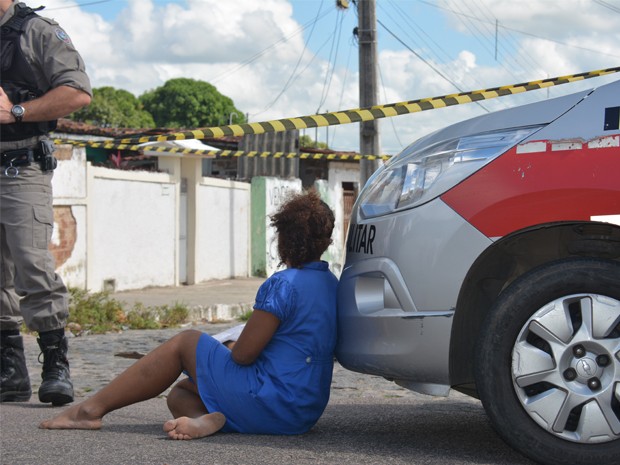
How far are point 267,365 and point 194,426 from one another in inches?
14.8

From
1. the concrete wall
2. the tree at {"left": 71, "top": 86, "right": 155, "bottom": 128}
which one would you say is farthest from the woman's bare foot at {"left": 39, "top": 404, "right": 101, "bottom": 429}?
the tree at {"left": 71, "top": 86, "right": 155, "bottom": 128}

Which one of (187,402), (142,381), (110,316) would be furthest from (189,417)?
(110,316)

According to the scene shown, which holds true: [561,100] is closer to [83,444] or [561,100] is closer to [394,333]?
[394,333]

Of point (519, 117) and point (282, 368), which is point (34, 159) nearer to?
point (282, 368)

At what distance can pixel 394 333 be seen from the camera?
12.1 ft

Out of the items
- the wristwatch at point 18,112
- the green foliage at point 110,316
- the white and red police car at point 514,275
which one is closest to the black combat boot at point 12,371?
the wristwatch at point 18,112

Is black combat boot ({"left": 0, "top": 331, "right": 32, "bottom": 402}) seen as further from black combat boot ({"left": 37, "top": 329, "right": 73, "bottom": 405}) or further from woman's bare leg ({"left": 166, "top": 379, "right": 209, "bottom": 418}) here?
woman's bare leg ({"left": 166, "top": 379, "right": 209, "bottom": 418})

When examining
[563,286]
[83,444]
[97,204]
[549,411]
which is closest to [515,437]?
[549,411]

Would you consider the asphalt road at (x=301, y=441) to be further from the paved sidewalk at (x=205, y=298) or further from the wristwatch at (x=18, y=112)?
the paved sidewalk at (x=205, y=298)

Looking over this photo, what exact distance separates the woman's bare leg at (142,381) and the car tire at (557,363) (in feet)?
4.11

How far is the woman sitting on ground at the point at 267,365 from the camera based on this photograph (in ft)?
12.8

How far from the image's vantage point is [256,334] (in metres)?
3.88

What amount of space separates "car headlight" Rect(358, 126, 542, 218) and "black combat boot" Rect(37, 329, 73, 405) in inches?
73.0

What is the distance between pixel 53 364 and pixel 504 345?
8.17ft
